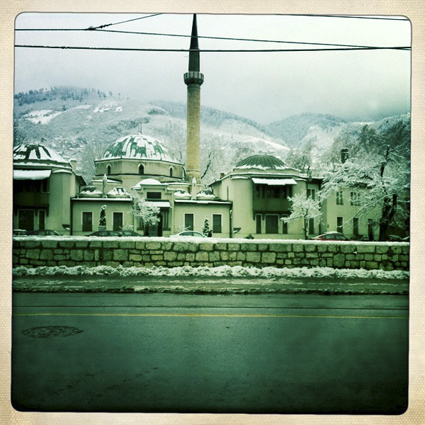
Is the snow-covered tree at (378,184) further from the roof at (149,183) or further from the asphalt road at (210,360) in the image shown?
the roof at (149,183)

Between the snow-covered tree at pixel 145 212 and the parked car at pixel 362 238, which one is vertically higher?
the snow-covered tree at pixel 145 212

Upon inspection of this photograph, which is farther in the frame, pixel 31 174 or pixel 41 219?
pixel 41 219

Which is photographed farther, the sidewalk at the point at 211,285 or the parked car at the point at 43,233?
the sidewalk at the point at 211,285

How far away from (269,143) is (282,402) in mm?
1902

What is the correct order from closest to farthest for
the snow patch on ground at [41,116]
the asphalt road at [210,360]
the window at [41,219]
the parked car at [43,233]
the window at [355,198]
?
the asphalt road at [210,360]
the snow patch on ground at [41,116]
the parked car at [43,233]
the window at [41,219]
the window at [355,198]

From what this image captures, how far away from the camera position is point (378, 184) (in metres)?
3.63

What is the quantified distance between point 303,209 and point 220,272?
1.36m

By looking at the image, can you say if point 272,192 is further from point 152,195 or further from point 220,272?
point 220,272

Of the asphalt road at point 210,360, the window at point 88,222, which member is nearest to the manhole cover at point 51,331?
the asphalt road at point 210,360

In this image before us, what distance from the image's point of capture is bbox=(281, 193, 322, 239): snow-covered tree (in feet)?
11.6

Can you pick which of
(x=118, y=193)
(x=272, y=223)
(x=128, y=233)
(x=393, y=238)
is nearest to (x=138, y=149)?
(x=118, y=193)

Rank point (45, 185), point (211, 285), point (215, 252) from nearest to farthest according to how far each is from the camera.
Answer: point (45, 185), point (215, 252), point (211, 285)

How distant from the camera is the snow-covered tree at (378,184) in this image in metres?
3.36

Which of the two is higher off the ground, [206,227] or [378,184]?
[378,184]
